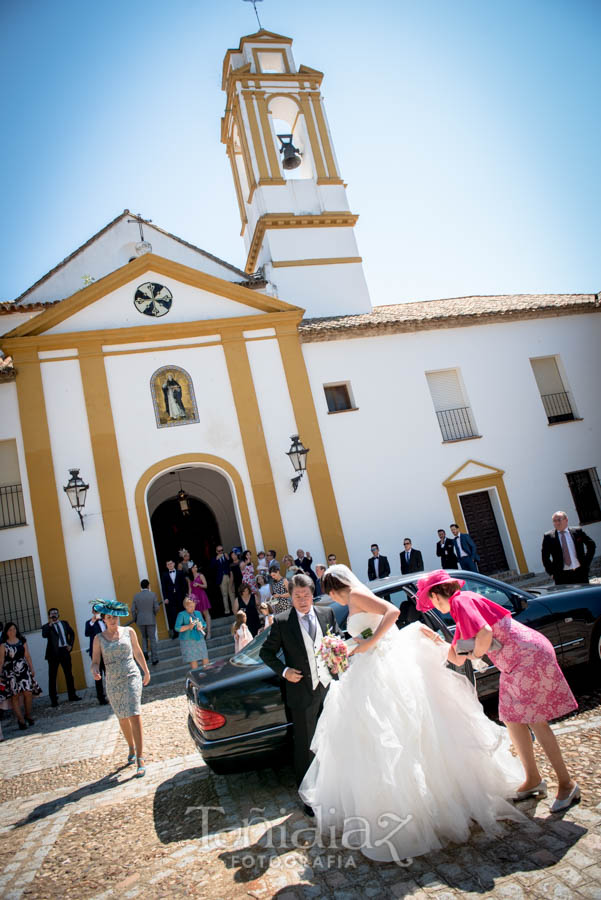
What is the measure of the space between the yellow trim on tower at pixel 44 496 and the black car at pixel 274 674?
7.64 m

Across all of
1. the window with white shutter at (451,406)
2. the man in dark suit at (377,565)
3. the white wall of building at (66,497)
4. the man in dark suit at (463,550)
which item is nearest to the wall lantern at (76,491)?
the white wall of building at (66,497)

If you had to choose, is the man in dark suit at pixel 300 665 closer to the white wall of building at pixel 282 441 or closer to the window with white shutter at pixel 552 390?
the white wall of building at pixel 282 441

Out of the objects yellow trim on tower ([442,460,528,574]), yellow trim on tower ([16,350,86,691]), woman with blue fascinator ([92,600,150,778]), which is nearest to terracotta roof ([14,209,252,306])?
yellow trim on tower ([16,350,86,691])

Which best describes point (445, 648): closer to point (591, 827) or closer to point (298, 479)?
point (591, 827)

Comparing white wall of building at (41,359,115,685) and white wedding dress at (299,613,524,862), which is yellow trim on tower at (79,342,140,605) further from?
white wedding dress at (299,613,524,862)

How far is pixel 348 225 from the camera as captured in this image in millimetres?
18297

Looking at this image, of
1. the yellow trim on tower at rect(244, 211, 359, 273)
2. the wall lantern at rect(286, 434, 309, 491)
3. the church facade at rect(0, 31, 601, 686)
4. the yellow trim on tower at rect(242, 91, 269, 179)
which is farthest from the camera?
the yellow trim on tower at rect(242, 91, 269, 179)

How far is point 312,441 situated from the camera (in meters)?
14.3

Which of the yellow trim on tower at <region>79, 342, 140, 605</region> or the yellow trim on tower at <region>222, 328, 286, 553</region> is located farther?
the yellow trim on tower at <region>222, 328, 286, 553</region>

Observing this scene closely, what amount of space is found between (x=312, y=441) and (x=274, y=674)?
9.81 m

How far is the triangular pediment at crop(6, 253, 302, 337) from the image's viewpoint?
13.5 metres

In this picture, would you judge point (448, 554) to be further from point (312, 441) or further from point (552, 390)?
point (552, 390)

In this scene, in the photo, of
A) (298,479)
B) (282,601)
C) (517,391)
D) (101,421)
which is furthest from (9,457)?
(517,391)

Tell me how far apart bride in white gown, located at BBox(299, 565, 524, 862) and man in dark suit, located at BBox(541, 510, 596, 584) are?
17.6 feet
